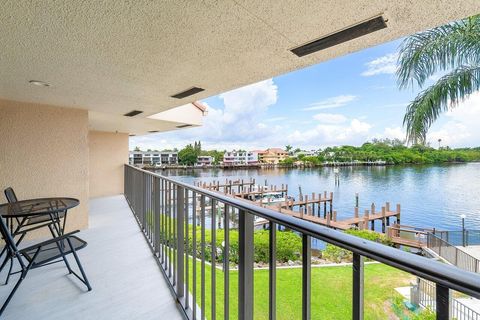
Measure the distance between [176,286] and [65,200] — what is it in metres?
Result: 2.14

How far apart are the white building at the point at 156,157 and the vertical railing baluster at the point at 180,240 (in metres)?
35.5

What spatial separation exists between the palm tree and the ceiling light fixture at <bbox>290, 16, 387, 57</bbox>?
147 inches

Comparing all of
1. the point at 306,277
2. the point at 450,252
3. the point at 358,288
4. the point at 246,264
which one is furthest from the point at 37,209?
the point at 450,252

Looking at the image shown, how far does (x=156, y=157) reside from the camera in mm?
A: 40031

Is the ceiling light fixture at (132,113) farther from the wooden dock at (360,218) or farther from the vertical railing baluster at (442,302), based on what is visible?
the vertical railing baluster at (442,302)

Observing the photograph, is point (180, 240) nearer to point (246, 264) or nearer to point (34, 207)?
point (246, 264)

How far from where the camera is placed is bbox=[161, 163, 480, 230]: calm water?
1750cm

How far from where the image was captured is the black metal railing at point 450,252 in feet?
25.8

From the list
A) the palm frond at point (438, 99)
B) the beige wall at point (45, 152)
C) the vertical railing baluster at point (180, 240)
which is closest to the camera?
the vertical railing baluster at point (180, 240)

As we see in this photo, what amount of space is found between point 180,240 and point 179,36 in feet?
5.29

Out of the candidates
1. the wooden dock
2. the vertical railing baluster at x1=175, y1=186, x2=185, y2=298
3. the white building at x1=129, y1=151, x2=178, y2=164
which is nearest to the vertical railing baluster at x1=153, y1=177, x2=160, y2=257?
the vertical railing baluster at x1=175, y1=186, x2=185, y2=298

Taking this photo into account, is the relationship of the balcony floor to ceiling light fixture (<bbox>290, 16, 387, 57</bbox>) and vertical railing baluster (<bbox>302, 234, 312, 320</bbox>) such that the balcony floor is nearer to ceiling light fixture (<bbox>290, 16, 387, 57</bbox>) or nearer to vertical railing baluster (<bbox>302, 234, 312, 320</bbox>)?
vertical railing baluster (<bbox>302, 234, 312, 320</bbox>)

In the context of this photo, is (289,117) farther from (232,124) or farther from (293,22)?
(293,22)

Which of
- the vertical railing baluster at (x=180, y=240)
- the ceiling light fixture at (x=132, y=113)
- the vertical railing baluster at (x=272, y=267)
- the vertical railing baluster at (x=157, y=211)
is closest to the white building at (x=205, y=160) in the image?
the ceiling light fixture at (x=132, y=113)
